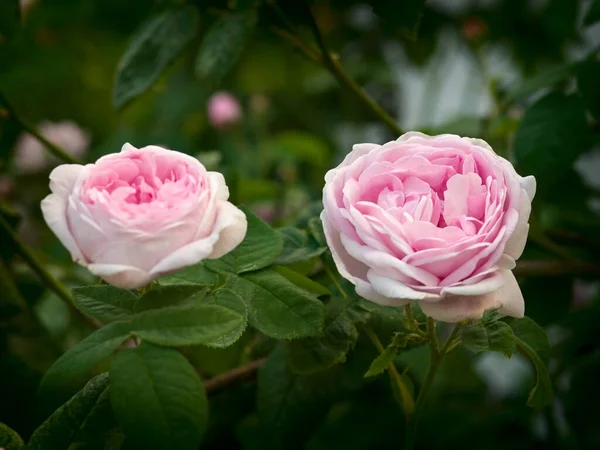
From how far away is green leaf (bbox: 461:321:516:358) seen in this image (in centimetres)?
32

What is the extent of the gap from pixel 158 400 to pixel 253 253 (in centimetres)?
11

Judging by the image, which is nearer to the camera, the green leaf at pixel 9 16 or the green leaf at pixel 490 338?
the green leaf at pixel 490 338

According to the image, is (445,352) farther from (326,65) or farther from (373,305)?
(326,65)

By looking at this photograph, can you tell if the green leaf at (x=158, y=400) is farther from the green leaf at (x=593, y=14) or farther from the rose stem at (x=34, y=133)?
the green leaf at (x=593, y=14)

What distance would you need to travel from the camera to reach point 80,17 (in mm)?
1020

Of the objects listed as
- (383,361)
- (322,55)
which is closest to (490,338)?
(383,361)

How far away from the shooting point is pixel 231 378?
44 centimetres

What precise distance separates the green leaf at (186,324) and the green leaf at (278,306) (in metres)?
0.03

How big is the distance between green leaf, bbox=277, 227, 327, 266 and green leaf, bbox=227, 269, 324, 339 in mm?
34

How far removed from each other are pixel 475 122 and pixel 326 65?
31 centimetres

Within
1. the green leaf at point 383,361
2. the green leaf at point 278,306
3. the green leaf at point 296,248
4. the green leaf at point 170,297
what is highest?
the green leaf at point 170,297

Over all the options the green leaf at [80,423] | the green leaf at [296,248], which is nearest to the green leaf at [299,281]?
the green leaf at [296,248]

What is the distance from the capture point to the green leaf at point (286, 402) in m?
0.45

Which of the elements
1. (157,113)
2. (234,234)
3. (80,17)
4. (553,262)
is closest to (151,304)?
(234,234)
